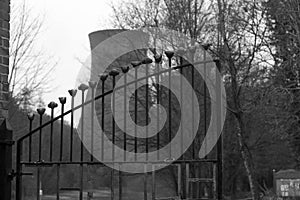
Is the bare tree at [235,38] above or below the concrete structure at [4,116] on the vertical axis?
above

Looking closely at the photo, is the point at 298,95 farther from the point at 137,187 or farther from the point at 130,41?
the point at 137,187

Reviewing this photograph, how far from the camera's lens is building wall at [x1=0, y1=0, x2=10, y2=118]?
372 cm

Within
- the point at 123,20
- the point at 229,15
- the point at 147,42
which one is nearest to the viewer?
the point at 229,15

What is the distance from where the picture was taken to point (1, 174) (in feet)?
12.0

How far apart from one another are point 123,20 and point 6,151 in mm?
11783

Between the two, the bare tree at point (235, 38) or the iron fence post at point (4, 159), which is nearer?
the iron fence post at point (4, 159)

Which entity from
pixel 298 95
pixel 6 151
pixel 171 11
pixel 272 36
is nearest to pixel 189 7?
pixel 171 11

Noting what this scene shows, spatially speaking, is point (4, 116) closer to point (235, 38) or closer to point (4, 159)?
point (4, 159)

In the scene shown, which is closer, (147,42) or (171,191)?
(147,42)

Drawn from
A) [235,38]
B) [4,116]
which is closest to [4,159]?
[4,116]

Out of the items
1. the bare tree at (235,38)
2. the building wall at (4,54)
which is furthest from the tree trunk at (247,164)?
the building wall at (4,54)

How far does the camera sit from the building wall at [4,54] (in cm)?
372

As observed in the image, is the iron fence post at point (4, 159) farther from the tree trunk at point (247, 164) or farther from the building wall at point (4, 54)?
the tree trunk at point (247, 164)

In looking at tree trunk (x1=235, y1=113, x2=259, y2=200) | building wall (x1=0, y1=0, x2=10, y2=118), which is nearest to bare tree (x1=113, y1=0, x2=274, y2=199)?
tree trunk (x1=235, y1=113, x2=259, y2=200)
